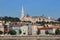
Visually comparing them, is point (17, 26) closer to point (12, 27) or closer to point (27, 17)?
point (12, 27)

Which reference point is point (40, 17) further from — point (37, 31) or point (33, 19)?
point (37, 31)

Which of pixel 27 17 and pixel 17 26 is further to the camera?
pixel 27 17

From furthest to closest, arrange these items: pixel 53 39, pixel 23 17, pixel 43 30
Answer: pixel 23 17 → pixel 43 30 → pixel 53 39

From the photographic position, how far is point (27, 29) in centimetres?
5994

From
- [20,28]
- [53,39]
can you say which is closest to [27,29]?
[20,28]

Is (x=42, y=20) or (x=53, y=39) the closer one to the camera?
(x=53, y=39)

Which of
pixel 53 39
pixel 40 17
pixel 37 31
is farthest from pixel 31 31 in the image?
pixel 40 17

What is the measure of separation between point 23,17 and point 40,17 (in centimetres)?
558

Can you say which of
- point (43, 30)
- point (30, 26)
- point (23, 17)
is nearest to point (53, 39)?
point (43, 30)

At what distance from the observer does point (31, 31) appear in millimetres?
58625

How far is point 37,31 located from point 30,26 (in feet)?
11.4

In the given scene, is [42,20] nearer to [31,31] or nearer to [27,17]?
[27,17]

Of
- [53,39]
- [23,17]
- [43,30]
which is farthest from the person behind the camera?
[23,17]

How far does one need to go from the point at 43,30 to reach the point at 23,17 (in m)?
24.6
